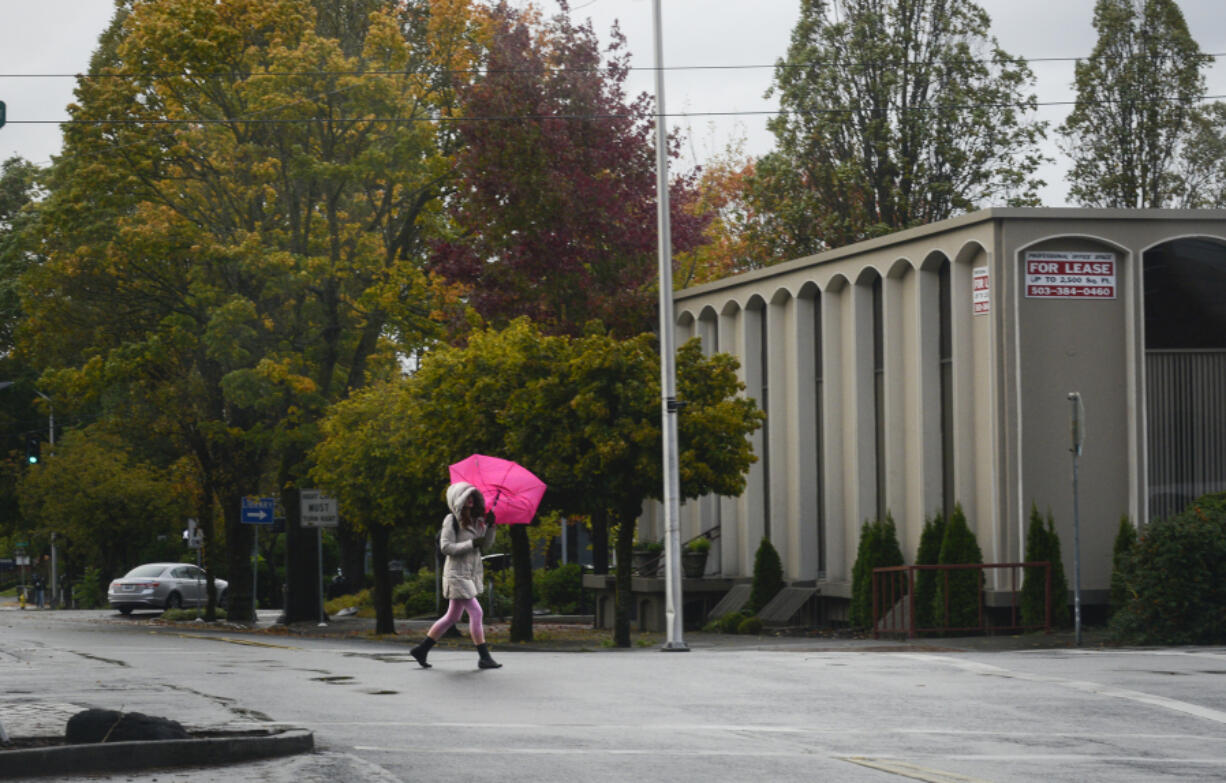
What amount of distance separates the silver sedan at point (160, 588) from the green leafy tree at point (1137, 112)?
28675 mm

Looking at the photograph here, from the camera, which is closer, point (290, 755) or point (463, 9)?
point (290, 755)

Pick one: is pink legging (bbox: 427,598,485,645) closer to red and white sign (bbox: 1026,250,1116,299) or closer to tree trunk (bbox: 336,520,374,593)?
red and white sign (bbox: 1026,250,1116,299)

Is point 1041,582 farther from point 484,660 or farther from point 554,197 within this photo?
point 554,197

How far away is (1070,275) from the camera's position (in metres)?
24.0

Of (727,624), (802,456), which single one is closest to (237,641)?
(727,624)

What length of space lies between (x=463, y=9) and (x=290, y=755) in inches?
1141

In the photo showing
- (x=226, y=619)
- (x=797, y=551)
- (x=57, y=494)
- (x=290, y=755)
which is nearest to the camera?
(x=290, y=755)

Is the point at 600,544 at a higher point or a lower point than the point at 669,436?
lower

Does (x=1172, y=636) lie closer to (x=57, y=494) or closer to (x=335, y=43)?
(x=335, y=43)

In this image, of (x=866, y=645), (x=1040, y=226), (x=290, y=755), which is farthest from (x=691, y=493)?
(x=290, y=755)

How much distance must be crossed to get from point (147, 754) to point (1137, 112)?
157 feet

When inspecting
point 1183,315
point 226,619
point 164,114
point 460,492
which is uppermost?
point 164,114

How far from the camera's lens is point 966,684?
46.9 feet

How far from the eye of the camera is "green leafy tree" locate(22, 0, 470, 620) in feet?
116
